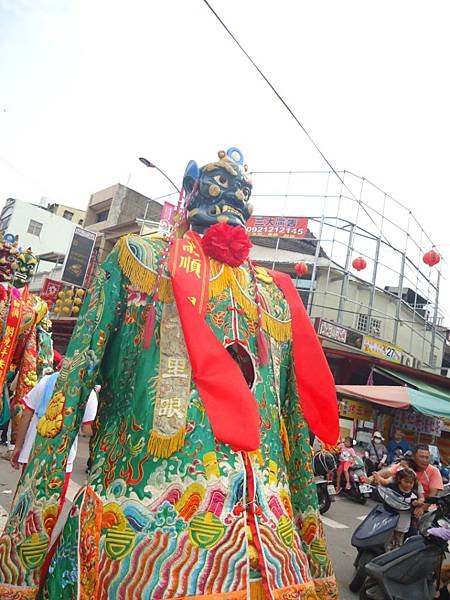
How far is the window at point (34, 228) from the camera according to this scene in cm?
2772

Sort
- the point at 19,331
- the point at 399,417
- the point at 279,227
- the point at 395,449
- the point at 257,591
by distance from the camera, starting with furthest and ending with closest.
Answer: the point at 279,227, the point at 399,417, the point at 395,449, the point at 19,331, the point at 257,591

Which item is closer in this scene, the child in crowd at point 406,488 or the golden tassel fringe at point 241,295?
the golden tassel fringe at point 241,295

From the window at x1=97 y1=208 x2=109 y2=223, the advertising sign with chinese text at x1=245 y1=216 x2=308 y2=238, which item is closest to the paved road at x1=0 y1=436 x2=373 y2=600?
the advertising sign with chinese text at x1=245 y1=216 x2=308 y2=238

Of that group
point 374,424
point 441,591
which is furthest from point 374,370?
point 441,591

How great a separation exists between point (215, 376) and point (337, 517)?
285 inches

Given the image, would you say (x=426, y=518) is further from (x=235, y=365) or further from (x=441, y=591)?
(x=235, y=365)

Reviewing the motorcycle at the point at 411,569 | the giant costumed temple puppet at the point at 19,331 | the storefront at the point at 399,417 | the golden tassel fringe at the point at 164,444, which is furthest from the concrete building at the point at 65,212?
the golden tassel fringe at the point at 164,444

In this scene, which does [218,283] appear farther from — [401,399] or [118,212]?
[118,212]

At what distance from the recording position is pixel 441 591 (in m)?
4.44

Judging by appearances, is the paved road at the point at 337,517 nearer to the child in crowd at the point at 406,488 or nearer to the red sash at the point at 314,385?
the child in crowd at the point at 406,488

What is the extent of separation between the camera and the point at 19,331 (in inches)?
162

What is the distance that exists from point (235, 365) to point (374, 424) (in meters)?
13.2

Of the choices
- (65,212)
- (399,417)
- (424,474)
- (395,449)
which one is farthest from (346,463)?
(65,212)

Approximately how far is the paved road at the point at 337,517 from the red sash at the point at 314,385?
11.2 ft
